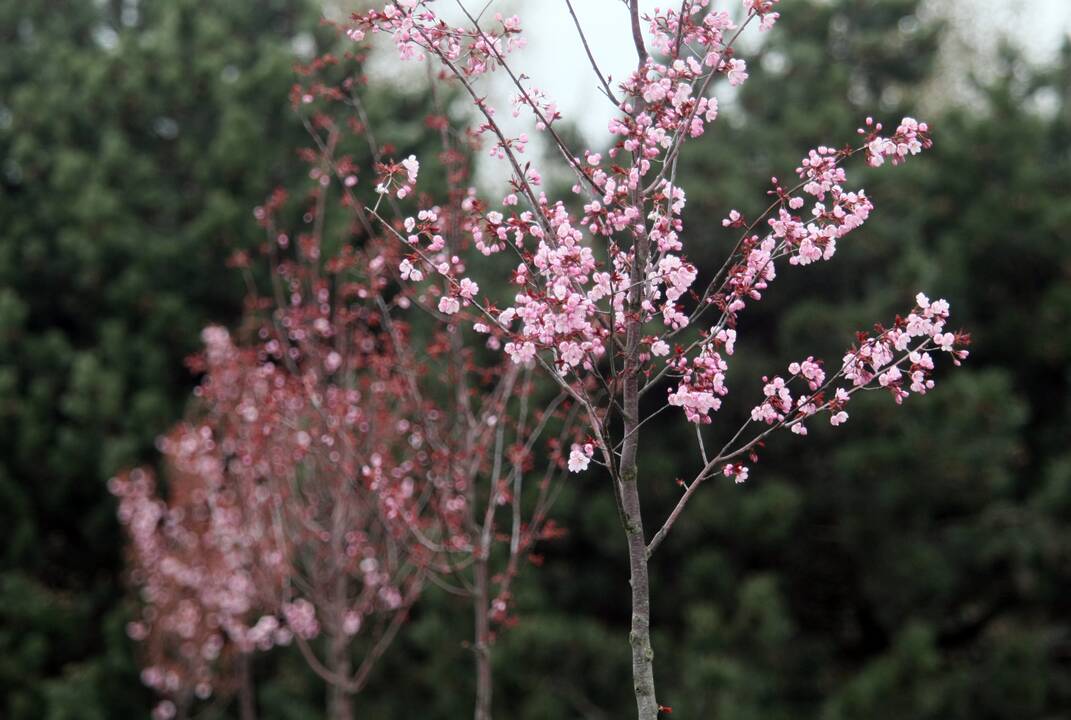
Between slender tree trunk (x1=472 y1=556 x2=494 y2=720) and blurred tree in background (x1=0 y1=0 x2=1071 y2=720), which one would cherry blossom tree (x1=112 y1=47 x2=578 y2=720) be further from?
blurred tree in background (x1=0 y1=0 x2=1071 y2=720)

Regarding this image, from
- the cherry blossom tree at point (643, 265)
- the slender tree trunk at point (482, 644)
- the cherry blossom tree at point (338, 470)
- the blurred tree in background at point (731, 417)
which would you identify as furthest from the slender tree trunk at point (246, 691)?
the cherry blossom tree at point (643, 265)

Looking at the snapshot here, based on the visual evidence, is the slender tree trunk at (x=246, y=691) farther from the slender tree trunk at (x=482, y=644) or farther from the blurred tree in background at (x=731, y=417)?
the slender tree trunk at (x=482, y=644)

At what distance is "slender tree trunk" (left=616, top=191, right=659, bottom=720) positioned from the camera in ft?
8.27

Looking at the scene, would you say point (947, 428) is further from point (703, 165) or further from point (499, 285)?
point (499, 285)

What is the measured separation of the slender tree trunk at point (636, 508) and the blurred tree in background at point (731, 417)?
3918 millimetres

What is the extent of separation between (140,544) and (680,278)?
6.97 metres

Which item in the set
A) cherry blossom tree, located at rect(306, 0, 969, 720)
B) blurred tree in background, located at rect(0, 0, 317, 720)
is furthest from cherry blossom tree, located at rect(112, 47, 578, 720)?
blurred tree in background, located at rect(0, 0, 317, 720)

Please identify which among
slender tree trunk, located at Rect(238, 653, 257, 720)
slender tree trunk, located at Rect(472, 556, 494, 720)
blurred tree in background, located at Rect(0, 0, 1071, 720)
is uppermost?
blurred tree in background, located at Rect(0, 0, 1071, 720)

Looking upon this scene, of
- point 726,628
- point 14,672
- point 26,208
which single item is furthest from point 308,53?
point 726,628

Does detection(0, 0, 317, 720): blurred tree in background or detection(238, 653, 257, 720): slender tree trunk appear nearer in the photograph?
detection(238, 653, 257, 720): slender tree trunk

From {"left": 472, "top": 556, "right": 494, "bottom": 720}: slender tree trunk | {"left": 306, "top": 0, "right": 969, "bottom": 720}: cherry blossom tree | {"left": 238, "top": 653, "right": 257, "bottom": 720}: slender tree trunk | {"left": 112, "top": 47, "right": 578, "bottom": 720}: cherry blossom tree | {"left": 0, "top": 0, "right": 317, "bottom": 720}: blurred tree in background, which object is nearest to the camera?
{"left": 306, "top": 0, "right": 969, "bottom": 720}: cherry blossom tree

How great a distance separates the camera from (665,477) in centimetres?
703

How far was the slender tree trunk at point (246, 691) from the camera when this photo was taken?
25.5 ft

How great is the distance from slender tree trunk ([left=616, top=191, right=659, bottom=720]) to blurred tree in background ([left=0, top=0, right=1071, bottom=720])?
392cm
